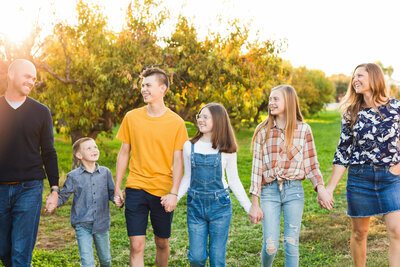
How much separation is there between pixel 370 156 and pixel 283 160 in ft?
2.62

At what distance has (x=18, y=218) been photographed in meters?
3.77

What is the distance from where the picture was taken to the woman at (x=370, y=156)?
392 cm

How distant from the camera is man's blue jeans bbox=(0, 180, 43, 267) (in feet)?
12.3

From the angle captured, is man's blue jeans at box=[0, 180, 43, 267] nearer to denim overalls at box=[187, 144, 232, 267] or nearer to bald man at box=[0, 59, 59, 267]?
bald man at box=[0, 59, 59, 267]

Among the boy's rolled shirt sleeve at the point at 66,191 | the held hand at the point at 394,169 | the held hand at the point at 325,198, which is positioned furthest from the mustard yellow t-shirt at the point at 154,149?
the held hand at the point at 394,169

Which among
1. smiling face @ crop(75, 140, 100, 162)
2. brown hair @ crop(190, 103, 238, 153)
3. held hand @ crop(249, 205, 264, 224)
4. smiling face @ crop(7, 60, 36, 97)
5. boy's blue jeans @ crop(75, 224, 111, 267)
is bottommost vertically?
boy's blue jeans @ crop(75, 224, 111, 267)

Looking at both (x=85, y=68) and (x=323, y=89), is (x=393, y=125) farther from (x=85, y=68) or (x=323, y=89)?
(x=323, y=89)

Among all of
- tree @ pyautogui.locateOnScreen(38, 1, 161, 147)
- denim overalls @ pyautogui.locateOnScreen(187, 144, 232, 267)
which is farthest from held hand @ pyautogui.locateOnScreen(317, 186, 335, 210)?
tree @ pyautogui.locateOnScreen(38, 1, 161, 147)

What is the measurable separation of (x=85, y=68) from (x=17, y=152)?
Answer: 7.08 m

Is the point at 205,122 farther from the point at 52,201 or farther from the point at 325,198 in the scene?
the point at 52,201

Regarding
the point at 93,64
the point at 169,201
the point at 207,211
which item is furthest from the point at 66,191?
the point at 93,64

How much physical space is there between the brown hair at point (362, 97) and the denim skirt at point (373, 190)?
1.54 feet

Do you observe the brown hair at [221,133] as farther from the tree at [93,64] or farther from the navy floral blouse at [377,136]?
the tree at [93,64]

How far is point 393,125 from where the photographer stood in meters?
3.96
